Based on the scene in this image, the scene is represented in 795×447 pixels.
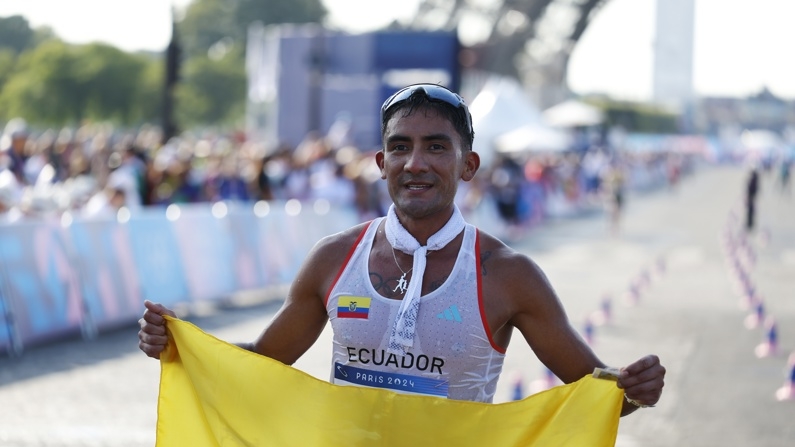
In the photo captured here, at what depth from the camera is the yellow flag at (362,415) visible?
3.47m

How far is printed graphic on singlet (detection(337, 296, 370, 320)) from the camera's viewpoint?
3459 millimetres

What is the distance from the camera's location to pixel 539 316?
3.49 metres

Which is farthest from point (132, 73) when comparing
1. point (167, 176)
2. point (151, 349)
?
point (151, 349)

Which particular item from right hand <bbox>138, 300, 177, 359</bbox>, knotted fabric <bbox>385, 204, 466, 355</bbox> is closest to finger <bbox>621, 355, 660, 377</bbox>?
knotted fabric <bbox>385, 204, 466, 355</bbox>

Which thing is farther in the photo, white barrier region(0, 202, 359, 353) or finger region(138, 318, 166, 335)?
white barrier region(0, 202, 359, 353)

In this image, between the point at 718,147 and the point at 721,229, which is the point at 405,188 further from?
the point at 718,147

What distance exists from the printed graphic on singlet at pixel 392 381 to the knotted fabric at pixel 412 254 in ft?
0.32

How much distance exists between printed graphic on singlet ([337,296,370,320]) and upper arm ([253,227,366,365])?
0.11 metres

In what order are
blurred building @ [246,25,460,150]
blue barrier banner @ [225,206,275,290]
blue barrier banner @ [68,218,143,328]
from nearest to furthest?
blue barrier banner @ [68,218,143,328] → blue barrier banner @ [225,206,275,290] → blurred building @ [246,25,460,150]

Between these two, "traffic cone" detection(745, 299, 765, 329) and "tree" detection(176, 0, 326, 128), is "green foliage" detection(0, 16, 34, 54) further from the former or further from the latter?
"tree" detection(176, 0, 326, 128)

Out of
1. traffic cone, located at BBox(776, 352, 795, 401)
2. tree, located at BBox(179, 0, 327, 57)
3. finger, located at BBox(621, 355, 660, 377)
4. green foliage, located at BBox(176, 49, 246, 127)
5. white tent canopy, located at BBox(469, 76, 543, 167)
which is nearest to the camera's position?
finger, located at BBox(621, 355, 660, 377)

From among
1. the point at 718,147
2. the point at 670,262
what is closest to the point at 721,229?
the point at 670,262

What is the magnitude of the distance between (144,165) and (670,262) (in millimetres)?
10046

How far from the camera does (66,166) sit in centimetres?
1719
